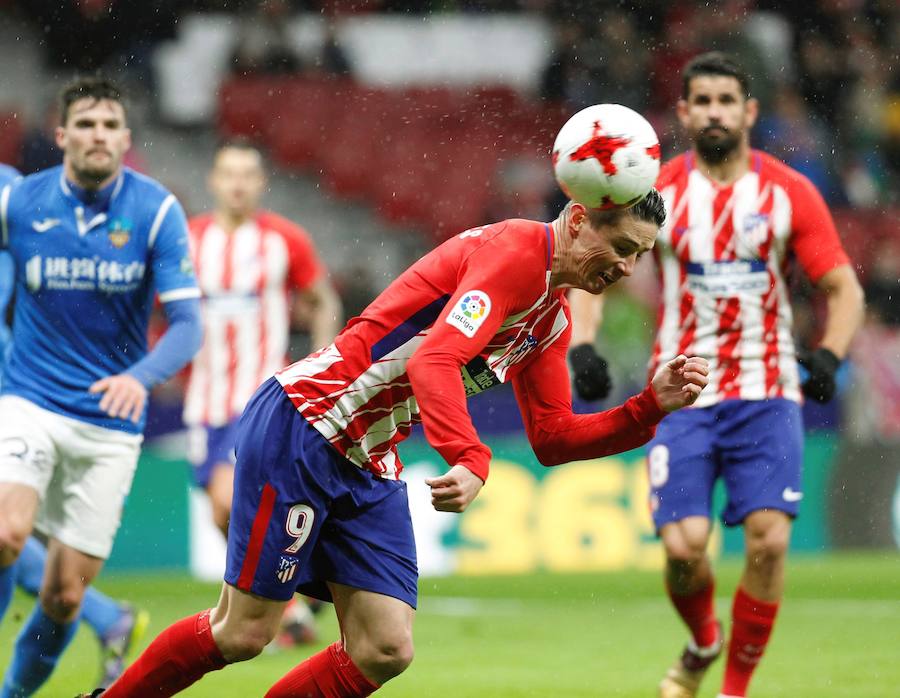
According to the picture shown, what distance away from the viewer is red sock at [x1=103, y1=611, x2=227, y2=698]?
14.6 ft

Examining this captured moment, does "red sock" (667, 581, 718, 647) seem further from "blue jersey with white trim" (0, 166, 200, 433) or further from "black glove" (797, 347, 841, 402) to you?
"blue jersey with white trim" (0, 166, 200, 433)

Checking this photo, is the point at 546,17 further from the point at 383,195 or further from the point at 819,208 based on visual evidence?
the point at 819,208

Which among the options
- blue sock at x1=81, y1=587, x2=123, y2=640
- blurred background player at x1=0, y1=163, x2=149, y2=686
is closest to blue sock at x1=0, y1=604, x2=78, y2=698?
blurred background player at x1=0, y1=163, x2=149, y2=686

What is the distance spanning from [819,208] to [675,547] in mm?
1443

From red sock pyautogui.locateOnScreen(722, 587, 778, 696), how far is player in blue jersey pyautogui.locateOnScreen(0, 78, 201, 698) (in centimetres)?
230

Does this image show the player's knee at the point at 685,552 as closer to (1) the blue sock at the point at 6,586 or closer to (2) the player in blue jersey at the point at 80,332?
(2) the player in blue jersey at the point at 80,332


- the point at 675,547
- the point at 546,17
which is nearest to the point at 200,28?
the point at 546,17

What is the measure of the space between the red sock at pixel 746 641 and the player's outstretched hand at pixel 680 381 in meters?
1.73

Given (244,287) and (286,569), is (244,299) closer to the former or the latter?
(244,287)

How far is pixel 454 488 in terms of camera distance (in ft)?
12.2

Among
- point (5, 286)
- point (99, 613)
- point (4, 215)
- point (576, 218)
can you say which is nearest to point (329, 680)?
point (576, 218)

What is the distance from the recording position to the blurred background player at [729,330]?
19.7 feet

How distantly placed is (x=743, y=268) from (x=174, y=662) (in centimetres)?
286

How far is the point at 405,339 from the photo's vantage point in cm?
435
